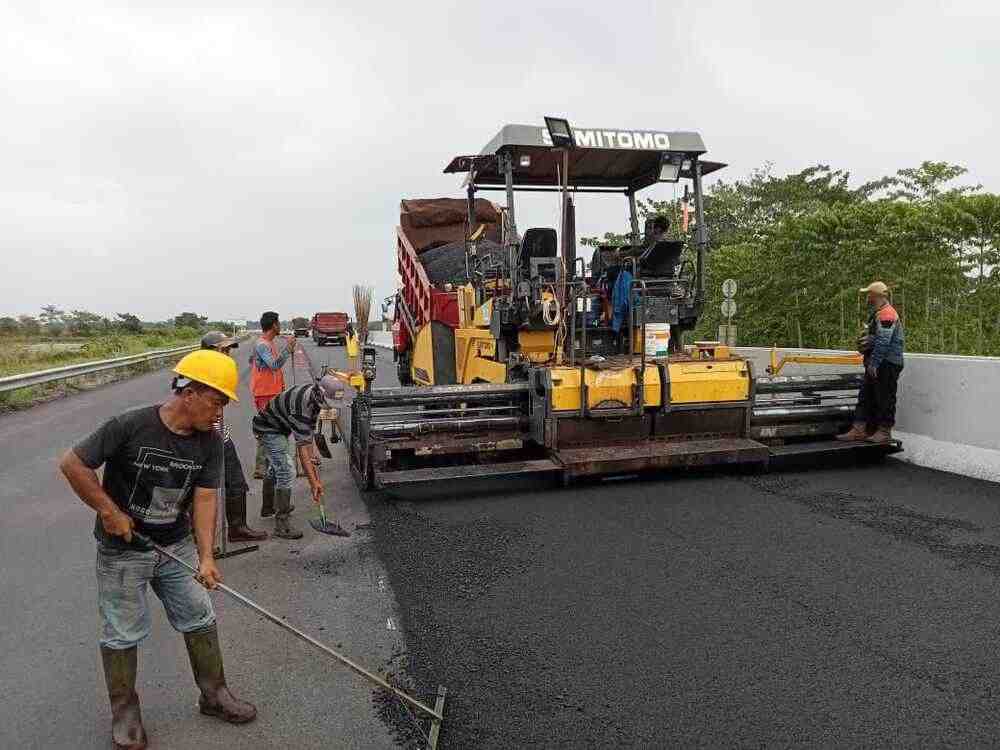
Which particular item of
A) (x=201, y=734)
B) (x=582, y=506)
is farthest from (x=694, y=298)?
(x=201, y=734)

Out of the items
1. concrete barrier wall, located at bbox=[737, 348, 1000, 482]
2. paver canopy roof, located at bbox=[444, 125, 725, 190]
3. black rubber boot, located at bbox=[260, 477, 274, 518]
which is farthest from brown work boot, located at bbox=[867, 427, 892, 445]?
black rubber boot, located at bbox=[260, 477, 274, 518]

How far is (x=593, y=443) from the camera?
6.27m

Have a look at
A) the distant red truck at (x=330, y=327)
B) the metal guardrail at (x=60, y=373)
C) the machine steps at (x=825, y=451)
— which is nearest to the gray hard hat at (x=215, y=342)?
the machine steps at (x=825, y=451)

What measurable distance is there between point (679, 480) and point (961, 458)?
245cm

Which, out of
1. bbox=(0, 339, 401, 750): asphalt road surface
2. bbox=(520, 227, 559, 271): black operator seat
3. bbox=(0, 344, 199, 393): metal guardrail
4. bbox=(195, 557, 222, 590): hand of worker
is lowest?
bbox=(0, 339, 401, 750): asphalt road surface

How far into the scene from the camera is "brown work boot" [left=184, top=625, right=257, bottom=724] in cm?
280

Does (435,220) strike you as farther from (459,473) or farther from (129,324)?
(129,324)

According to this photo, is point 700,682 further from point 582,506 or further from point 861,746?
point 582,506

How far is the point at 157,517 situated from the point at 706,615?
8.14ft

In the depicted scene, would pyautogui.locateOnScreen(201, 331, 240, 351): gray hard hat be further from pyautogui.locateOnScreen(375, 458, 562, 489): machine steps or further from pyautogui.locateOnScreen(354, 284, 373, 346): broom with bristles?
pyautogui.locateOnScreen(354, 284, 373, 346): broom with bristles

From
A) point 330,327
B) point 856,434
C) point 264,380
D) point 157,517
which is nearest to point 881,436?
point 856,434

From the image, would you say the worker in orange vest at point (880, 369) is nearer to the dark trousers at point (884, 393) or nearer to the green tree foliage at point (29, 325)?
the dark trousers at point (884, 393)

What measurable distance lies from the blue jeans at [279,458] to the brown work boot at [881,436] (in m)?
4.98

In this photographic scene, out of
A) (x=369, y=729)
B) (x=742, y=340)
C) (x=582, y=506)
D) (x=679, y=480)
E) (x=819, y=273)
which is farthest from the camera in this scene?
(x=742, y=340)
